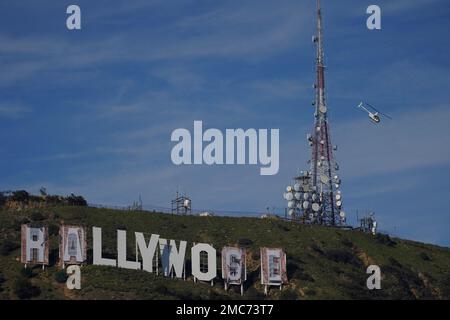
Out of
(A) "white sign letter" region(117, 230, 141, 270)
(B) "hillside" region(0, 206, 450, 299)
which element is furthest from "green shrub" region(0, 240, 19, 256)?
(A) "white sign letter" region(117, 230, 141, 270)

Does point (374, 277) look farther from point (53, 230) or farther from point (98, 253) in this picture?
point (53, 230)

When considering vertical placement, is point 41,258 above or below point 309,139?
below

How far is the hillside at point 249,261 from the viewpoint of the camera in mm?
139750

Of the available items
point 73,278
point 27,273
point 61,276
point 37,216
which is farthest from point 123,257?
point 37,216

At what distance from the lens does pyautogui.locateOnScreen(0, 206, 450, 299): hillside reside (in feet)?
458

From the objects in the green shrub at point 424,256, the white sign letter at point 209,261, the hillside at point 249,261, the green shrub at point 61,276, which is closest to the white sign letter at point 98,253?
the hillside at point 249,261

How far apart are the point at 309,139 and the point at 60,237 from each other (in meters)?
40.3

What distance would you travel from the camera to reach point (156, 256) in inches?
5763

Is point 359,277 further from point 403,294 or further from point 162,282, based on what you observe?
point 162,282

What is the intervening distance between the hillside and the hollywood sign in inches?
40.4

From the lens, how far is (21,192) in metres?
168
